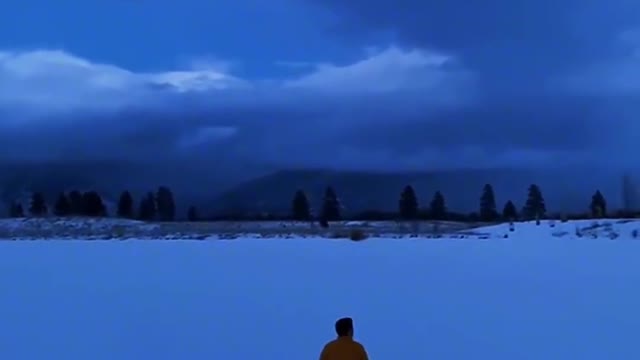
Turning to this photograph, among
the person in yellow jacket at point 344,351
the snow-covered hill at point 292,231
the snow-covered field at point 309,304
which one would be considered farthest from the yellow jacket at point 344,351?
the snow-covered hill at point 292,231

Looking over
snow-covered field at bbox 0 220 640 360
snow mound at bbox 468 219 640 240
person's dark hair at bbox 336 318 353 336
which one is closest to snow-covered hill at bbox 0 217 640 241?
snow mound at bbox 468 219 640 240

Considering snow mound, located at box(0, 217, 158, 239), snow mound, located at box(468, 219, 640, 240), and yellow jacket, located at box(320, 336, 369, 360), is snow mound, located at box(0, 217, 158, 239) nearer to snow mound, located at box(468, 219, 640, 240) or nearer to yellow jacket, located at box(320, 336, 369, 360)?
snow mound, located at box(468, 219, 640, 240)

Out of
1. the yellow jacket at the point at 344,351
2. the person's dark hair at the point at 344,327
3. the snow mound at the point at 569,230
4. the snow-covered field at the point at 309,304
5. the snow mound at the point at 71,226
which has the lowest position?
the snow-covered field at the point at 309,304

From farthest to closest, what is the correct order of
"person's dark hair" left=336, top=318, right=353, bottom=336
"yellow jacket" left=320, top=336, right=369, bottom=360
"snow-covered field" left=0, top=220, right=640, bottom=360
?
1. "snow-covered field" left=0, top=220, right=640, bottom=360
2. "person's dark hair" left=336, top=318, right=353, bottom=336
3. "yellow jacket" left=320, top=336, right=369, bottom=360

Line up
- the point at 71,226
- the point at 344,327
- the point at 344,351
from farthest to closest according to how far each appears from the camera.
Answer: the point at 71,226 < the point at 344,327 < the point at 344,351

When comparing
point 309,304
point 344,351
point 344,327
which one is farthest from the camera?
point 309,304

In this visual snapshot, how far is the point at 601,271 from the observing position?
15.8 metres

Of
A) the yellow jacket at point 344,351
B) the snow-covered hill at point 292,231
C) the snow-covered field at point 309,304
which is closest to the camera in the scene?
the yellow jacket at point 344,351

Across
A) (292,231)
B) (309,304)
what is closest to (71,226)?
(292,231)

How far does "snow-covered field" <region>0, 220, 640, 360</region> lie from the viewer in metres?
8.63

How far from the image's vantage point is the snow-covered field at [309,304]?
8.63 meters

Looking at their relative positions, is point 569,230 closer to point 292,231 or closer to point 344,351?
point 292,231

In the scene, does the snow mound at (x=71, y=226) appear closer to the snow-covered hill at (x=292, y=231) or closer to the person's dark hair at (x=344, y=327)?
the snow-covered hill at (x=292, y=231)

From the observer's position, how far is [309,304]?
1124 cm
